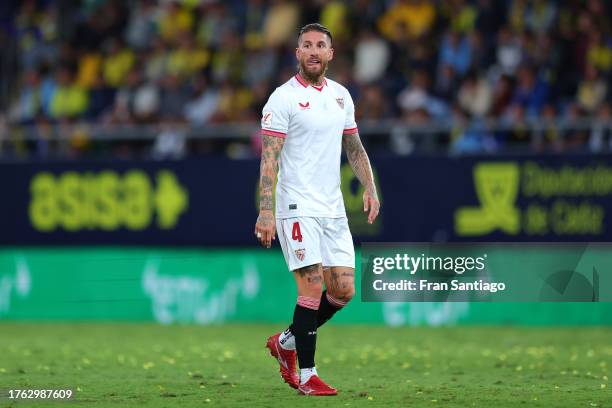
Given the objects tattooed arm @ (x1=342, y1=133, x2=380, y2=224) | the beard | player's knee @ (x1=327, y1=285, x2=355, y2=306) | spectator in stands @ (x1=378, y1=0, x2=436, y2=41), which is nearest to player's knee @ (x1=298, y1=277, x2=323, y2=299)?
player's knee @ (x1=327, y1=285, x2=355, y2=306)

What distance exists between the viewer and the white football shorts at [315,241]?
29.5ft

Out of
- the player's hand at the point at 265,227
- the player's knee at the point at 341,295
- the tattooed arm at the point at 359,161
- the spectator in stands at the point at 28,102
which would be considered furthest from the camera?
the spectator in stands at the point at 28,102

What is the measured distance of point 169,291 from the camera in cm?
1775

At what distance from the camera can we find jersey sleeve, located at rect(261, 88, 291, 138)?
29.5 ft

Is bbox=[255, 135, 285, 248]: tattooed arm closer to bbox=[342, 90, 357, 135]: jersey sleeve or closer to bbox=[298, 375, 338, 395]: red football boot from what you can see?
bbox=[342, 90, 357, 135]: jersey sleeve

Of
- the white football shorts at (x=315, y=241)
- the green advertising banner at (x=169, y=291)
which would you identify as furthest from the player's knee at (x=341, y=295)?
the green advertising banner at (x=169, y=291)

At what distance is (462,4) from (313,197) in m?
10.4

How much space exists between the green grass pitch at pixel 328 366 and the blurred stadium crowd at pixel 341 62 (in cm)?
304

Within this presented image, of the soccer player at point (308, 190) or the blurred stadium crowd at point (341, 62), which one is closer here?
the soccer player at point (308, 190)

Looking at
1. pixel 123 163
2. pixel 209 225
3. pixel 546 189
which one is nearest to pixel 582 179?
pixel 546 189

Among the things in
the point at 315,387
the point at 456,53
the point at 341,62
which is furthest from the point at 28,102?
the point at 315,387

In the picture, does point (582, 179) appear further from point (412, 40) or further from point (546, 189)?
point (412, 40)

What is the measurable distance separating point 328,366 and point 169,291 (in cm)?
643

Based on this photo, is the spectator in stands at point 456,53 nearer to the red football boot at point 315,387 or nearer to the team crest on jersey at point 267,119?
the team crest on jersey at point 267,119
